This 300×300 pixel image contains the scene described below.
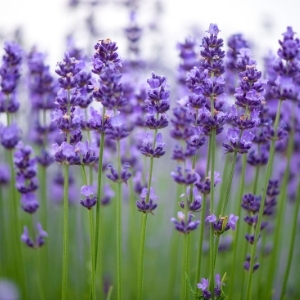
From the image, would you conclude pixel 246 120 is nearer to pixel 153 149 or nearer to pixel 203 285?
pixel 153 149

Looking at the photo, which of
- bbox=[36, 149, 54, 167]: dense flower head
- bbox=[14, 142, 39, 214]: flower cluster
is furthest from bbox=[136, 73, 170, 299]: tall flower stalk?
bbox=[36, 149, 54, 167]: dense flower head

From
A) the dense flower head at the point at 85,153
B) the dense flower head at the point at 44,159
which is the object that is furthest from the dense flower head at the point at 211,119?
the dense flower head at the point at 44,159

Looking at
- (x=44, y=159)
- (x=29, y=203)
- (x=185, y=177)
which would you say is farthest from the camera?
(x=44, y=159)


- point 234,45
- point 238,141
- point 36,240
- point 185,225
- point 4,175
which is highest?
point 234,45

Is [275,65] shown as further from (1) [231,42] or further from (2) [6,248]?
(2) [6,248]

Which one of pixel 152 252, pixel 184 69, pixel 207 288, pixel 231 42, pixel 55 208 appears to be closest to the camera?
pixel 207 288

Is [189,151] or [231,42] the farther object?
[231,42]

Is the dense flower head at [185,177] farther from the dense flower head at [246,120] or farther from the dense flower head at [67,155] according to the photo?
the dense flower head at [67,155]

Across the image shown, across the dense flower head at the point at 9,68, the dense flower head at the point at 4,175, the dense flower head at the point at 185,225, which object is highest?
the dense flower head at the point at 9,68

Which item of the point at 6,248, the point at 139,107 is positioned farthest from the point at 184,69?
the point at 6,248

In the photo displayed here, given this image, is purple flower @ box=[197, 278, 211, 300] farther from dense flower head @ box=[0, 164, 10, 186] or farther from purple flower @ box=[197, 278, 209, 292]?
dense flower head @ box=[0, 164, 10, 186]

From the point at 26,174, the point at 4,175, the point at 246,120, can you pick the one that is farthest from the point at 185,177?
the point at 4,175
